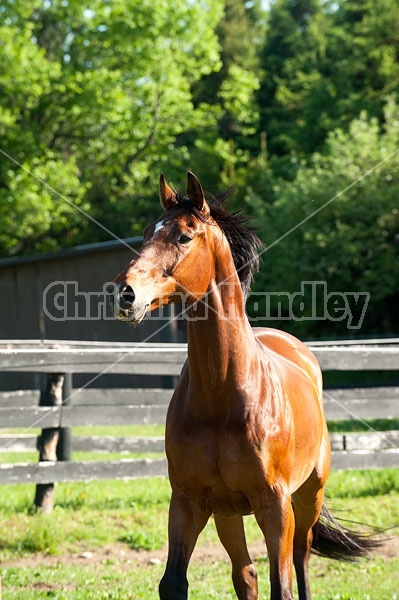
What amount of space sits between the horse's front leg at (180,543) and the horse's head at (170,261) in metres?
1.01

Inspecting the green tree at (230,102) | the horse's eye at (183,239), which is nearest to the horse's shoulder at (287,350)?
the horse's eye at (183,239)

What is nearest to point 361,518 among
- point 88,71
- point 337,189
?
point 337,189

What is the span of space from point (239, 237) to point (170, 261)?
0.77 m

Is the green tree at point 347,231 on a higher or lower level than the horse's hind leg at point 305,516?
higher

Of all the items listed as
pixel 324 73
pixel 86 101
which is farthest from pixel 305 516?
pixel 324 73

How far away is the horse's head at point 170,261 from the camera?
3.18 m

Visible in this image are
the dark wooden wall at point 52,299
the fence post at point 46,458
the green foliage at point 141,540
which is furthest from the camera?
the dark wooden wall at point 52,299

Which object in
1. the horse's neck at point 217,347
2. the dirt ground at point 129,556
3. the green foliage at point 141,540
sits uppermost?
the horse's neck at point 217,347

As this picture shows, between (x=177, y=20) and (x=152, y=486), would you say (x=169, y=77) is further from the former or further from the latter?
(x=152, y=486)

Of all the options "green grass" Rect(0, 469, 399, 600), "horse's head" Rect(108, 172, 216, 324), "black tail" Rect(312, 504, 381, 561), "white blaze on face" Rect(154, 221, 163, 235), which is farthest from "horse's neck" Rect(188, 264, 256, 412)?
"green grass" Rect(0, 469, 399, 600)

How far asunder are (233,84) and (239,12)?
1026 cm

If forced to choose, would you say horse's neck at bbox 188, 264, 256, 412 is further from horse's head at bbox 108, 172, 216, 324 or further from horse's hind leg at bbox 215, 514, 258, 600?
horse's hind leg at bbox 215, 514, 258, 600

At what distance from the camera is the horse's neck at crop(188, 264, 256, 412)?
12.4ft

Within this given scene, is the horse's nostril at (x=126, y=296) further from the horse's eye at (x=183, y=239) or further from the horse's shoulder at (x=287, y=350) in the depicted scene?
the horse's shoulder at (x=287, y=350)
